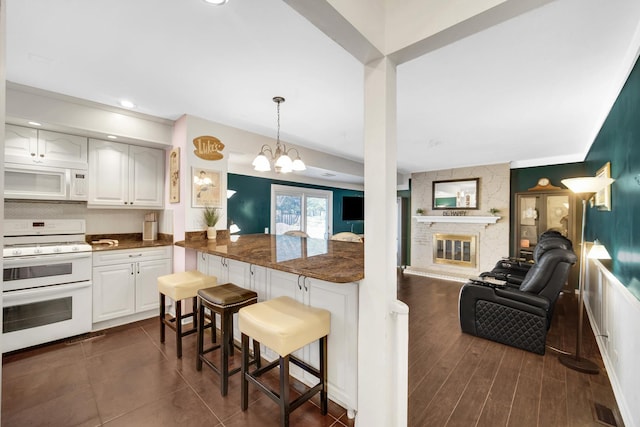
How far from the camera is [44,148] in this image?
115 inches

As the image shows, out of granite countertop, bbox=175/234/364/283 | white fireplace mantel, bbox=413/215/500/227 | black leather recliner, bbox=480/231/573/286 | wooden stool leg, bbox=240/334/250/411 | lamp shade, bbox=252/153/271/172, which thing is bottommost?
wooden stool leg, bbox=240/334/250/411

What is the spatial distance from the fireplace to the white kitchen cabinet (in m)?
5.42

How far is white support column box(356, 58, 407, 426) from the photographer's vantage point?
4.77 ft

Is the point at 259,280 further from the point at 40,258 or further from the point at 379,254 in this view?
the point at 40,258

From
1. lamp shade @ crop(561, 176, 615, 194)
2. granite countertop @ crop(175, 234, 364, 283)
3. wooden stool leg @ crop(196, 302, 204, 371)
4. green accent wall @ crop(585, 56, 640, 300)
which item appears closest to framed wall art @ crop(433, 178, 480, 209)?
green accent wall @ crop(585, 56, 640, 300)

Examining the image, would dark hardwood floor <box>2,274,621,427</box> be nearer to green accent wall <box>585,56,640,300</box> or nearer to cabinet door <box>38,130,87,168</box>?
green accent wall <box>585,56,640,300</box>

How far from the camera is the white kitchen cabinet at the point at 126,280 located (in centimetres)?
301

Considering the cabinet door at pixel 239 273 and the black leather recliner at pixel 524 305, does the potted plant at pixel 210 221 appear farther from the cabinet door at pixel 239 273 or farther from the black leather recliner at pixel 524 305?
the black leather recliner at pixel 524 305

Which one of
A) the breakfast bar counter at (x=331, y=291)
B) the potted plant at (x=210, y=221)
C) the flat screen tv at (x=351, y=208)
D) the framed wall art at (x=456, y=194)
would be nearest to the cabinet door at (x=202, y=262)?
the potted plant at (x=210, y=221)

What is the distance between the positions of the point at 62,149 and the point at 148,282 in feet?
5.68

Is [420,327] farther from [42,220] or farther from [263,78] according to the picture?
[42,220]

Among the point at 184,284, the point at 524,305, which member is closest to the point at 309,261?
the point at 184,284

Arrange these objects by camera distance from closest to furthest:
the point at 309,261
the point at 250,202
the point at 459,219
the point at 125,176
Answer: the point at 309,261, the point at 125,176, the point at 250,202, the point at 459,219

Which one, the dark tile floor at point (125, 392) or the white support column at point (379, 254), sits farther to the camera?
the dark tile floor at point (125, 392)
